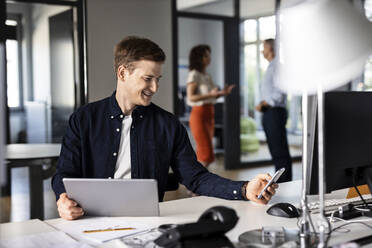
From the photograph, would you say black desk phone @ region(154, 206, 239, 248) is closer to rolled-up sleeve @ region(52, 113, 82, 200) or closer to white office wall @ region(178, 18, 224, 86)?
rolled-up sleeve @ region(52, 113, 82, 200)

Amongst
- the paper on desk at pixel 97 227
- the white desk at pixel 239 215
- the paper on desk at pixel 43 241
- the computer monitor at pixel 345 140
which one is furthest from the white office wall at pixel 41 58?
the computer monitor at pixel 345 140

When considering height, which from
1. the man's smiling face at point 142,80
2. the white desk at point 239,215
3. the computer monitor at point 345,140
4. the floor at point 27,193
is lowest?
the floor at point 27,193

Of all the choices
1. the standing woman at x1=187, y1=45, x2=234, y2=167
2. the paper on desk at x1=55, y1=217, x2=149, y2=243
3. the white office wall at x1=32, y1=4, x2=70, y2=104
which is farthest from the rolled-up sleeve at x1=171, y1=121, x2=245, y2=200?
the white office wall at x1=32, y1=4, x2=70, y2=104

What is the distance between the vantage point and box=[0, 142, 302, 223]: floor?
12.4 feet

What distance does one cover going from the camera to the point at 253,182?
1663mm

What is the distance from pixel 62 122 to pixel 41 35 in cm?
92

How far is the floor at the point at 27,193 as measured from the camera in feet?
12.4

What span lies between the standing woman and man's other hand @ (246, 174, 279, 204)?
10.1 feet

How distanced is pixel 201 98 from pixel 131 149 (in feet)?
9.60

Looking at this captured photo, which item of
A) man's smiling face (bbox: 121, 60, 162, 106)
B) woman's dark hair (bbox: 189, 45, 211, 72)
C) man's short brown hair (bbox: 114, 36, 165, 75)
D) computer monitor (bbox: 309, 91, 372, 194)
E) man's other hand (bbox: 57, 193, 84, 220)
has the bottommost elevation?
man's other hand (bbox: 57, 193, 84, 220)

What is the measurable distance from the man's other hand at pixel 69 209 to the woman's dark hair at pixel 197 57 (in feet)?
11.1

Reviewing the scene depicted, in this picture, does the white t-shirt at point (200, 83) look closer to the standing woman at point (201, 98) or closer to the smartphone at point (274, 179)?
the standing woman at point (201, 98)

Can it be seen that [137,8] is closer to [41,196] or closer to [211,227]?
[41,196]

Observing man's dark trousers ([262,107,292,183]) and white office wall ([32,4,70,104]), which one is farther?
white office wall ([32,4,70,104])
